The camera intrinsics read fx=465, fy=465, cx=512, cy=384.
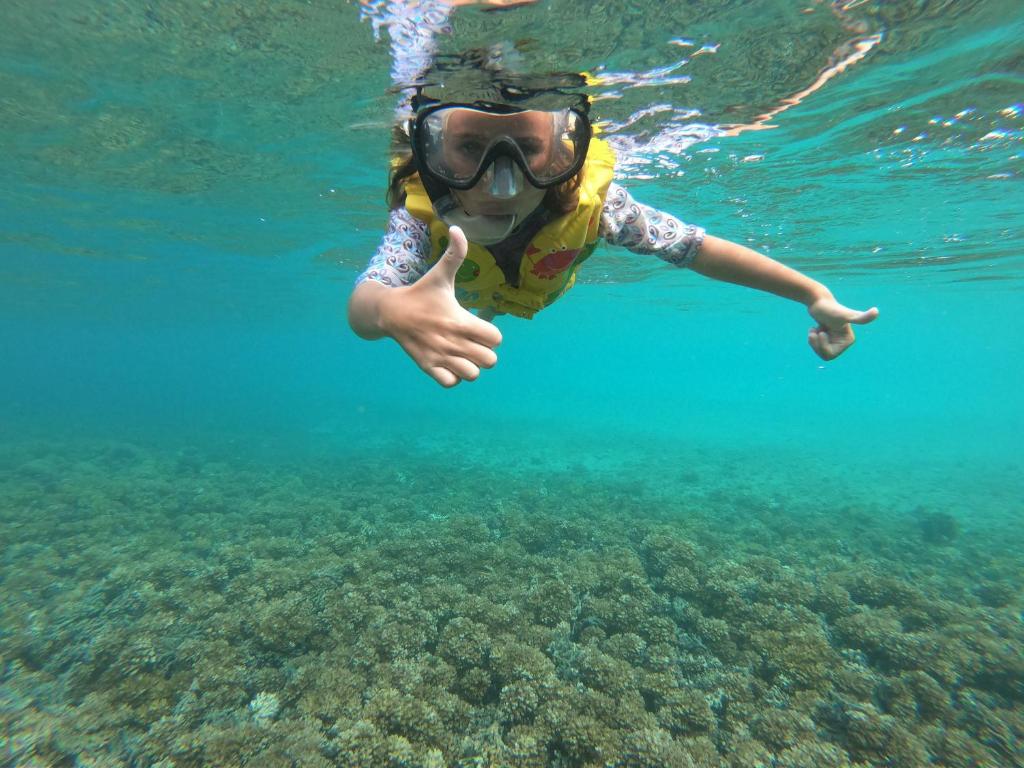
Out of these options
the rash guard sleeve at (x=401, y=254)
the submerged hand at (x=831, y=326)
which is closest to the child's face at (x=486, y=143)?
the rash guard sleeve at (x=401, y=254)

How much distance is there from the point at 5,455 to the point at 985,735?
3054 centimetres

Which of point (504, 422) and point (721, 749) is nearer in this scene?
point (721, 749)

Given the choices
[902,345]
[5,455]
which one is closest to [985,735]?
[5,455]

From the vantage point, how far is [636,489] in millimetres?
16016

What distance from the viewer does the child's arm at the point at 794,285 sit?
3141 mm

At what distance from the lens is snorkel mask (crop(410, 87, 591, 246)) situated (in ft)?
8.91

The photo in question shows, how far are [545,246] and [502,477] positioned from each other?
1468 centimetres

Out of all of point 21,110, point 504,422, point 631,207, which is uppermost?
point 21,110

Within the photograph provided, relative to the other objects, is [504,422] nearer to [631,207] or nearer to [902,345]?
[631,207]

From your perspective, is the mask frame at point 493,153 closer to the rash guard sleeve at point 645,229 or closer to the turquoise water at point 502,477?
the rash guard sleeve at point 645,229

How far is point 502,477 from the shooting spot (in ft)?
56.9

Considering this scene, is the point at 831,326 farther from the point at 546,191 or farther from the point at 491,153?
the point at 491,153

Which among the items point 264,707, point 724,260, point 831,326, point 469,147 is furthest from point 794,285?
point 264,707

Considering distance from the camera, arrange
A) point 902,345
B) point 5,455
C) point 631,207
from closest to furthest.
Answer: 1. point 631,207
2. point 5,455
3. point 902,345
